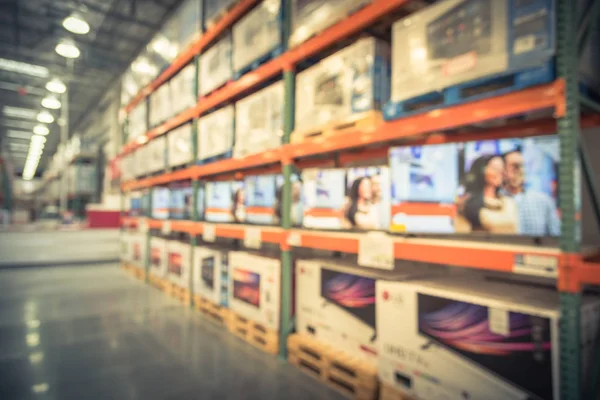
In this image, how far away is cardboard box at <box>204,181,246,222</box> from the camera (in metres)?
4.23

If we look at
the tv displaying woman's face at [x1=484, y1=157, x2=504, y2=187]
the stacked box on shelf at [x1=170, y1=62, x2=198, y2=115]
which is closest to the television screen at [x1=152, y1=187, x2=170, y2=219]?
the stacked box on shelf at [x1=170, y1=62, x2=198, y2=115]

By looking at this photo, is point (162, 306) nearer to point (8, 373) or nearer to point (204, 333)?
point (204, 333)

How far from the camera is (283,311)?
10.8 ft

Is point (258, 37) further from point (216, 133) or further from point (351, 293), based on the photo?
point (351, 293)

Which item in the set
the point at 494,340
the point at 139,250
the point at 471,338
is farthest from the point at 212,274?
the point at 139,250

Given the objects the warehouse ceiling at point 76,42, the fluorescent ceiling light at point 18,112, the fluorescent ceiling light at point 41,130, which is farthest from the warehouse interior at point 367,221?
the fluorescent ceiling light at point 41,130

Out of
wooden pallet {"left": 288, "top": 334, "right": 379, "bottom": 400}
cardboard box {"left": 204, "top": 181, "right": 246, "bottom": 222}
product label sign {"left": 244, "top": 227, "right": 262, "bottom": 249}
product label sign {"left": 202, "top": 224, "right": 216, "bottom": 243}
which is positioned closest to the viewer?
wooden pallet {"left": 288, "top": 334, "right": 379, "bottom": 400}

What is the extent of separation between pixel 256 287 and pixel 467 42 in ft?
8.94

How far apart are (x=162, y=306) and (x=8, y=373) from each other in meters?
2.26

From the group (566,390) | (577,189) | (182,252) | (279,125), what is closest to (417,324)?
(566,390)

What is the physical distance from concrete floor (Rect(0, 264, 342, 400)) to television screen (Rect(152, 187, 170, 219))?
1389 mm

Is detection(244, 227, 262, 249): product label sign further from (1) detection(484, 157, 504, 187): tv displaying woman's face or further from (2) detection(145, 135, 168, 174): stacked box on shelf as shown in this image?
(2) detection(145, 135, 168, 174): stacked box on shelf

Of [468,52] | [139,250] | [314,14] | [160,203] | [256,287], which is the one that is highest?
[314,14]

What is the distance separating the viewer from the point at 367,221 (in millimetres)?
2604
